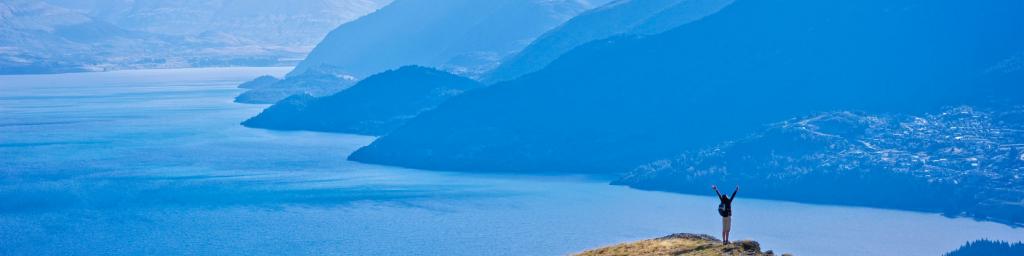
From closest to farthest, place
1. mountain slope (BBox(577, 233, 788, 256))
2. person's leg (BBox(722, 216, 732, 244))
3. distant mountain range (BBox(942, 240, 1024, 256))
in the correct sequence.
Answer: person's leg (BBox(722, 216, 732, 244)), mountain slope (BBox(577, 233, 788, 256)), distant mountain range (BBox(942, 240, 1024, 256))

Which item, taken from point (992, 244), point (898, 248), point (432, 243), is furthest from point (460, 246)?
point (992, 244)

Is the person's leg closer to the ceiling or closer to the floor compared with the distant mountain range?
closer to the floor

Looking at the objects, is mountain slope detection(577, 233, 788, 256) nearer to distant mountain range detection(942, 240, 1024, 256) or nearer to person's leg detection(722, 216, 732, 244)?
person's leg detection(722, 216, 732, 244)

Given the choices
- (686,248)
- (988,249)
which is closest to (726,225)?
(686,248)

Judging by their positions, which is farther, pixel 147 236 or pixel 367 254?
pixel 147 236

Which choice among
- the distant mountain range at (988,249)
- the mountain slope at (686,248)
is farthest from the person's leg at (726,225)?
the distant mountain range at (988,249)

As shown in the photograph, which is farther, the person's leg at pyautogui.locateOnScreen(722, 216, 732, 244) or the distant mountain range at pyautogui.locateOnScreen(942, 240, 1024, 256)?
the distant mountain range at pyautogui.locateOnScreen(942, 240, 1024, 256)

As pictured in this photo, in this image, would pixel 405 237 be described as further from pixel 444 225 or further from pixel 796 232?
pixel 796 232

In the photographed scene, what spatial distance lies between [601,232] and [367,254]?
1375 inches

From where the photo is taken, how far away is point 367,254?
6806 inches

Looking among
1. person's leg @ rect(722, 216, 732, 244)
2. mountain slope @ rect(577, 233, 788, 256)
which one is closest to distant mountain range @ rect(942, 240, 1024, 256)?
mountain slope @ rect(577, 233, 788, 256)

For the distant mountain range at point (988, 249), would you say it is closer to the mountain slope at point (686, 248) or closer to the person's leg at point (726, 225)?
the mountain slope at point (686, 248)

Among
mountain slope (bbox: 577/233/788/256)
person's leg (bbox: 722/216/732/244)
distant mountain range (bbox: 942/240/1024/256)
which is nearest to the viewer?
person's leg (bbox: 722/216/732/244)

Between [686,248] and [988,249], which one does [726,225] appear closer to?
[686,248]
